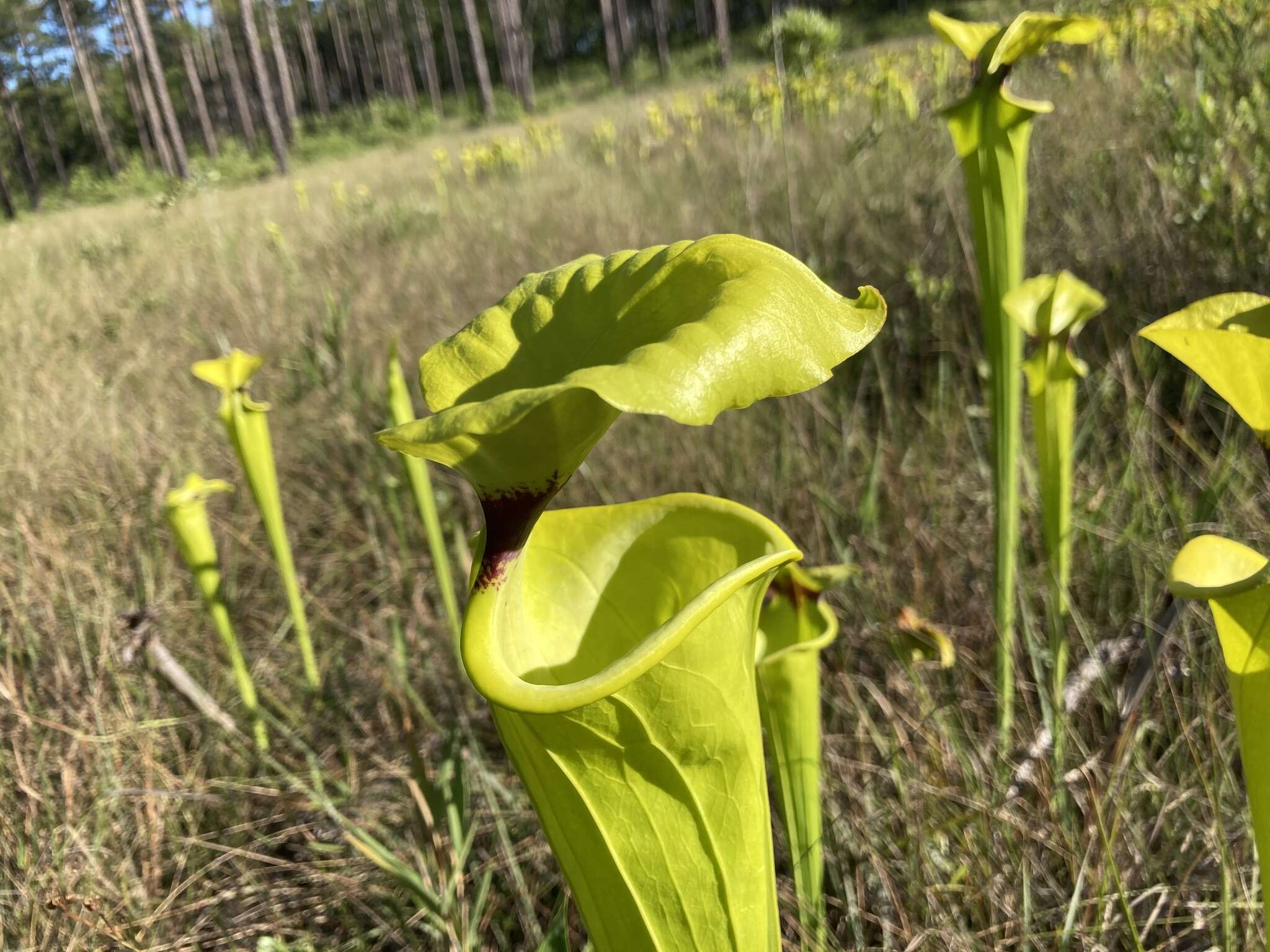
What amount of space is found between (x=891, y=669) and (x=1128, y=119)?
81.7 inches

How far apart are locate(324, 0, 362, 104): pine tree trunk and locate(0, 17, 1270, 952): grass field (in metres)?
38.4

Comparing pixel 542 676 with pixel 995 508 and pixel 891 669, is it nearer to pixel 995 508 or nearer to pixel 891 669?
pixel 995 508

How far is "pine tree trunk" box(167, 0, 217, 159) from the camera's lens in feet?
41.7

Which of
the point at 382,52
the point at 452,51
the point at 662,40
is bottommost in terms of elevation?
the point at 662,40

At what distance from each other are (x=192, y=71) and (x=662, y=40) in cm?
1315

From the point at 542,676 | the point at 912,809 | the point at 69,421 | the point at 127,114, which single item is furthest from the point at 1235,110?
the point at 127,114

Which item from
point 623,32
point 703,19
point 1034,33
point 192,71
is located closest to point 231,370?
point 1034,33

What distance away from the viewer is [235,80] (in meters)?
25.4

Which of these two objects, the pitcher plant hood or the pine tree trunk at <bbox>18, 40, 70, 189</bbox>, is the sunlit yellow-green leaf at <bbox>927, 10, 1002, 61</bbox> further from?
the pine tree trunk at <bbox>18, 40, 70, 189</bbox>

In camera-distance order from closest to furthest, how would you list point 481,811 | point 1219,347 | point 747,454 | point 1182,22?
point 1219,347 → point 481,811 → point 747,454 → point 1182,22

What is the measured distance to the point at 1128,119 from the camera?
2.37 m

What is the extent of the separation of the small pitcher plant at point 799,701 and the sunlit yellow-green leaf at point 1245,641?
0.30 m

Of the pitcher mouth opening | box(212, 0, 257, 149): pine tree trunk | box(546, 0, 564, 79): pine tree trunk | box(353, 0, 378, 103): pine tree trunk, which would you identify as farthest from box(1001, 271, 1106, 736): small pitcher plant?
box(353, 0, 378, 103): pine tree trunk

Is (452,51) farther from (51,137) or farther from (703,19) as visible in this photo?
(51,137)
